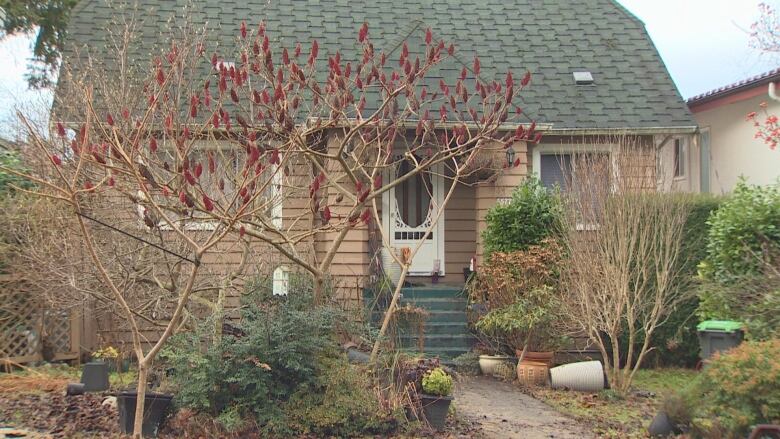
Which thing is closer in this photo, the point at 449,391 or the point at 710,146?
the point at 449,391

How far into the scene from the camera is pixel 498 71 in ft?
47.8

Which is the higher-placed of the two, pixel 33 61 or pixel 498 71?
pixel 33 61

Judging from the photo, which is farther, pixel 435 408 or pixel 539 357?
pixel 539 357

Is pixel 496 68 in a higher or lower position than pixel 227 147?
higher

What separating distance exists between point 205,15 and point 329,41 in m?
2.39

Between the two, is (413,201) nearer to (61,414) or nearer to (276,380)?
(276,380)

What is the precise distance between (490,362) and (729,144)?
8283mm

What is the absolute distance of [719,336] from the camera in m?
9.09

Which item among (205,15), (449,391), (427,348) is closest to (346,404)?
(449,391)

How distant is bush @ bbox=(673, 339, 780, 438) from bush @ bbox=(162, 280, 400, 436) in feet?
9.35

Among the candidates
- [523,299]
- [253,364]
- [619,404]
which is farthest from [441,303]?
[253,364]

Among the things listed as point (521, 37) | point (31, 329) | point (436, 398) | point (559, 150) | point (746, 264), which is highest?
point (521, 37)

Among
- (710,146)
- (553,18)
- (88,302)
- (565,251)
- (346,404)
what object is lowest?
(346,404)

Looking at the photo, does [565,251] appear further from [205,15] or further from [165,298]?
[205,15]
